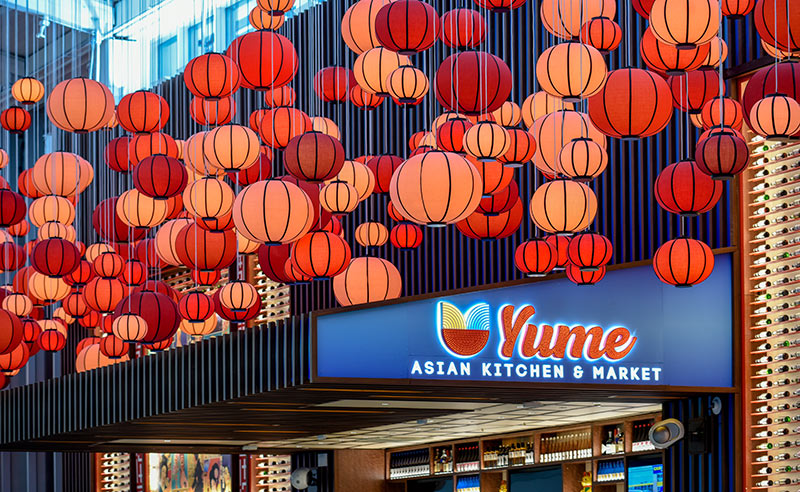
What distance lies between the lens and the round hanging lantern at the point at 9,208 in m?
9.23

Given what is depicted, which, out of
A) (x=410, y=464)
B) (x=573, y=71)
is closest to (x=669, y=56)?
(x=573, y=71)

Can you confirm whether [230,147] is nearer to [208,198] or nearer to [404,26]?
[208,198]

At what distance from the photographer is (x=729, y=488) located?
9.82m

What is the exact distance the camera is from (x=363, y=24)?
7.62 metres

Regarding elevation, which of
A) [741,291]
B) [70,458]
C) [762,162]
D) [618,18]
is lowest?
[70,458]

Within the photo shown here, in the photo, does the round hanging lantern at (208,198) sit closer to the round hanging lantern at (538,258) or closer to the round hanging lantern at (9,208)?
the round hanging lantern at (9,208)

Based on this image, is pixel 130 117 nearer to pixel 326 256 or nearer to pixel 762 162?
pixel 326 256

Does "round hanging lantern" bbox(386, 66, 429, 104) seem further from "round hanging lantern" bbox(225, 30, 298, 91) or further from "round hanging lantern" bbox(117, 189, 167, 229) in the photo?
"round hanging lantern" bbox(117, 189, 167, 229)

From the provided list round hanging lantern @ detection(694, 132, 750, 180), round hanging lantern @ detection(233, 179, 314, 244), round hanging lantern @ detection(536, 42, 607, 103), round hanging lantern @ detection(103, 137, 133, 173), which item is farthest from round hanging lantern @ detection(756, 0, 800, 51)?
round hanging lantern @ detection(103, 137, 133, 173)

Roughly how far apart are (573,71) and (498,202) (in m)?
1.91

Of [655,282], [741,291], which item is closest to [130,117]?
[655,282]

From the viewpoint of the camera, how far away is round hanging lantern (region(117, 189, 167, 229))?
9.57 m

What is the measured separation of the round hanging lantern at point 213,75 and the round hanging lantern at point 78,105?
591 mm

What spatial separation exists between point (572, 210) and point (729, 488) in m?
3.49
